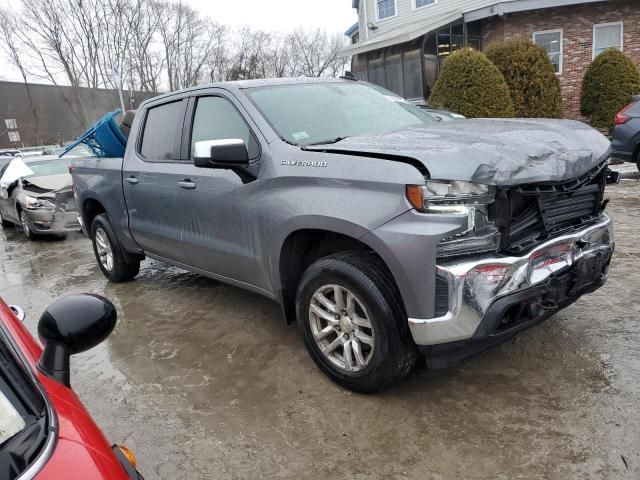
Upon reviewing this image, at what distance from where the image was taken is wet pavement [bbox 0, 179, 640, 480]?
2.45 meters

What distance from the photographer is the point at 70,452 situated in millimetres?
1195

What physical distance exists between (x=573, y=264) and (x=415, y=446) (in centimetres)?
124

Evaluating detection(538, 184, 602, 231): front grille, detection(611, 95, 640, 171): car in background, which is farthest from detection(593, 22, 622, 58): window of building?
detection(538, 184, 602, 231): front grille

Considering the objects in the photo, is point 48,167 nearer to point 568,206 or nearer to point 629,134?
point 568,206

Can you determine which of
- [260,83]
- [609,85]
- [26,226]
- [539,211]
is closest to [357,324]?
[539,211]

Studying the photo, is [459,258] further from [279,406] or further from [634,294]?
[634,294]

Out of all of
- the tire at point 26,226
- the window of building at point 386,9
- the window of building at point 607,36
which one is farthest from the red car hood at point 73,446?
the window of building at point 386,9

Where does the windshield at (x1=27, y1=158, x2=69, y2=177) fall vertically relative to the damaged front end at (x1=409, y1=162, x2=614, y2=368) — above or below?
above

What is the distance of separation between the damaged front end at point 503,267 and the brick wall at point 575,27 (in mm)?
15869

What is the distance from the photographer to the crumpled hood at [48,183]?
895cm

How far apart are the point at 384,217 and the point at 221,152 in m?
1.16

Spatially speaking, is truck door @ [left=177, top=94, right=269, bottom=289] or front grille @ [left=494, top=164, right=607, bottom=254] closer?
front grille @ [left=494, top=164, right=607, bottom=254]

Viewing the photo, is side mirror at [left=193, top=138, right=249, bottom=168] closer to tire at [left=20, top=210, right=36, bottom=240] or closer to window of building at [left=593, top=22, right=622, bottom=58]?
tire at [left=20, top=210, right=36, bottom=240]

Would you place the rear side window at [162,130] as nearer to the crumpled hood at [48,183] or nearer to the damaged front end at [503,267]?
the damaged front end at [503,267]
